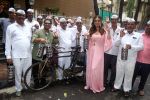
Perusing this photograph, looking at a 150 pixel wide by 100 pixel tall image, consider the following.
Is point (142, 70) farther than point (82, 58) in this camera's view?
No

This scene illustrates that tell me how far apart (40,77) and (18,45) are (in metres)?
1.18

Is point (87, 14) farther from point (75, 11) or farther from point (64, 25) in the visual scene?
point (64, 25)

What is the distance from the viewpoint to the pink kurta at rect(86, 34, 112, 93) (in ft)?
25.7

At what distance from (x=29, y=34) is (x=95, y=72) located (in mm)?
2032

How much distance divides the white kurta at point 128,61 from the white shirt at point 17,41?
2448 millimetres

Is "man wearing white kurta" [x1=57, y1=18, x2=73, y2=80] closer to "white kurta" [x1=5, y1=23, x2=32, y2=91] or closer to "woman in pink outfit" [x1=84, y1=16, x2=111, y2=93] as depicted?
"woman in pink outfit" [x1=84, y1=16, x2=111, y2=93]

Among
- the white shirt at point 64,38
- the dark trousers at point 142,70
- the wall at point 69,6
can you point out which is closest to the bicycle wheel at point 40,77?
the white shirt at point 64,38

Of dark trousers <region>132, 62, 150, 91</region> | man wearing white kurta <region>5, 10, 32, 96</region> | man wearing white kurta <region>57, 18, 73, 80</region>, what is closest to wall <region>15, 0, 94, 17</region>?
man wearing white kurta <region>57, 18, 73, 80</region>

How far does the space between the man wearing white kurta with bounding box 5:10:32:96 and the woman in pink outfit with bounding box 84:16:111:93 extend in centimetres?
168

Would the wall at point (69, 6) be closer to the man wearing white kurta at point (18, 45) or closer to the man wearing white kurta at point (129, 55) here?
the man wearing white kurta at point (18, 45)

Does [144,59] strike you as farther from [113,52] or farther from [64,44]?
[64,44]

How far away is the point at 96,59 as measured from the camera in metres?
7.88

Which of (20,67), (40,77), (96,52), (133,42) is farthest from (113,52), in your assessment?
(20,67)

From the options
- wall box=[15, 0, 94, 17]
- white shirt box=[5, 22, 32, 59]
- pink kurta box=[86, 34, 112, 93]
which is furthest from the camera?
wall box=[15, 0, 94, 17]
